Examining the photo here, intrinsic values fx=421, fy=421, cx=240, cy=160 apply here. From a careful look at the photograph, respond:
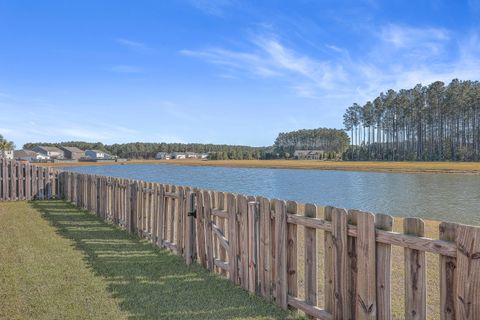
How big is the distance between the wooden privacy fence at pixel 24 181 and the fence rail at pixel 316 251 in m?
10.3

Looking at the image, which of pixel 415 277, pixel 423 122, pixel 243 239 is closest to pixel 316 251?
pixel 415 277

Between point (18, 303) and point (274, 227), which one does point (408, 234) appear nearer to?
point (274, 227)

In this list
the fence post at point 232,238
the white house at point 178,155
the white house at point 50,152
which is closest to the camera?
the fence post at point 232,238

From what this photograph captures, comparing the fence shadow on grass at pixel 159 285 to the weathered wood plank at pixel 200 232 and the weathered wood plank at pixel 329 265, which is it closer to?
the weathered wood plank at pixel 200 232

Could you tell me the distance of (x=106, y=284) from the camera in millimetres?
5570

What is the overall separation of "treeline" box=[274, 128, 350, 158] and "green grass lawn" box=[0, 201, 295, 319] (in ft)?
524

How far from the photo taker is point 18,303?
484cm

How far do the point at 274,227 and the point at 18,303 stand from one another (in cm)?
308

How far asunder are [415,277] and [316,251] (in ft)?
4.04

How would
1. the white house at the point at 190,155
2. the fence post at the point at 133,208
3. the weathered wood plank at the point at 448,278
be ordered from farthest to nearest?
the white house at the point at 190,155
the fence post at the point at 133,208
the weathered wood plank at the point at 448,278

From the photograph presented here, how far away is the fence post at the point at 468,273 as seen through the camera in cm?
292

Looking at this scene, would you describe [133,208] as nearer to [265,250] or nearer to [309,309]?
[265,250]

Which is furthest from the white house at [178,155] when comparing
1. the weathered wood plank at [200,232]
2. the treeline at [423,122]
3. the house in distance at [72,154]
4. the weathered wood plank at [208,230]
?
the weathered wood plank at [208,230]

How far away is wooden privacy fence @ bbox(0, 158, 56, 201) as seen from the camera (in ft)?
52.4
